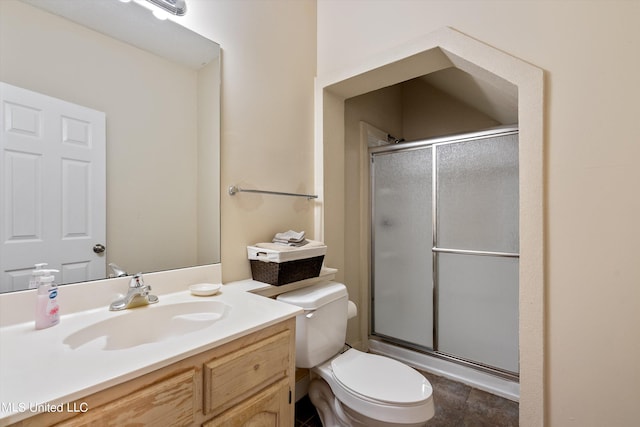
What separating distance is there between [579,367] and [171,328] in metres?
1.63

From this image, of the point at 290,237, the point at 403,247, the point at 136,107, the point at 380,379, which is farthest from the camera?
the point at 403,247

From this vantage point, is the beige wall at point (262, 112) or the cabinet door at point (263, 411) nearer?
the cabinet door at point (263, 411)

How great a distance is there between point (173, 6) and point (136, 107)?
0.45 metres

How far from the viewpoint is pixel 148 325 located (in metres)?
0.99

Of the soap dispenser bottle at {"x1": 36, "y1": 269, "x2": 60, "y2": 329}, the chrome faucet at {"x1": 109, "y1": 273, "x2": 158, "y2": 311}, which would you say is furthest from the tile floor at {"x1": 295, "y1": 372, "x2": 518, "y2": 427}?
the soap dispenser bottle at {"x1": 36, "y1": 269, "x2": 60, "y2": 329}

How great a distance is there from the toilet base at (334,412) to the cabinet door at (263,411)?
0.35m

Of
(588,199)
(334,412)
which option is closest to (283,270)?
(334,412)

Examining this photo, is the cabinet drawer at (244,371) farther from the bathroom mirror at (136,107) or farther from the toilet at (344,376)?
the bathroom mirror at (136,107)

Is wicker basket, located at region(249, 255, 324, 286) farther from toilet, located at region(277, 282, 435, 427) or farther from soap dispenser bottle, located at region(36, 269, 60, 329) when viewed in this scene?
soap dispenser bottle, located at region(36, 269, 60, 329)

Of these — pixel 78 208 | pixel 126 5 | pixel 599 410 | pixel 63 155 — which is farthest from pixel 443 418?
pixel 126 5

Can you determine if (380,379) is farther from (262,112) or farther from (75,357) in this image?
(262,112)

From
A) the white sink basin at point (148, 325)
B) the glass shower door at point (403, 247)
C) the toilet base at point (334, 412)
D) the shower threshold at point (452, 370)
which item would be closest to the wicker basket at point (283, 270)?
the white sink basin at point (148, 325)

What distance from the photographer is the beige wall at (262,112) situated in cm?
141

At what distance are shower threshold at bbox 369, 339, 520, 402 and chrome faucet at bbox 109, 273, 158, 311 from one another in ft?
6.31
